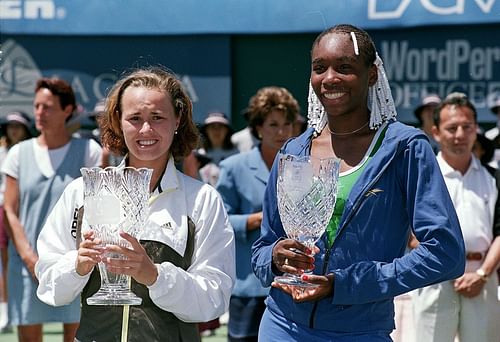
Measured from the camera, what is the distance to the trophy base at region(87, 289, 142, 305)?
10.2ft

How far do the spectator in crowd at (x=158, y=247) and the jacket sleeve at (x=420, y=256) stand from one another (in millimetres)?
449

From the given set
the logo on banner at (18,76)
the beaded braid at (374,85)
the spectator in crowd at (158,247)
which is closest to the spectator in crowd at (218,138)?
the logo on banner at (18,76)

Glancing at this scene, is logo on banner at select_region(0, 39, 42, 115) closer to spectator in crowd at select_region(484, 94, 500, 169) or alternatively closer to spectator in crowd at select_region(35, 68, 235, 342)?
spectator in crowd at select_region(484, 94, 500, 169)

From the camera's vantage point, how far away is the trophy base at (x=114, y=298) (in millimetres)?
3102

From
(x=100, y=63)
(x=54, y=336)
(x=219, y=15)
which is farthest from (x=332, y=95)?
(x=100, y=63)

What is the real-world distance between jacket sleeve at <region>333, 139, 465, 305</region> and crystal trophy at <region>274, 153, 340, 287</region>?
146 mm

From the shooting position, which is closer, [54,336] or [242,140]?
[54,336]

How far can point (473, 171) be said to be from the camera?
5703 mm

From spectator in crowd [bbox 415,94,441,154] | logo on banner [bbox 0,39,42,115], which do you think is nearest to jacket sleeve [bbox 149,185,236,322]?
spectator in crowd [bbox 415,94,441,154]

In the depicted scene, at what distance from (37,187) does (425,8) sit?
5.24 m

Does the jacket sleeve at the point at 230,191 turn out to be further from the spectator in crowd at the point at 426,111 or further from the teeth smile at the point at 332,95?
the spectator in crowd at the point at 426,111

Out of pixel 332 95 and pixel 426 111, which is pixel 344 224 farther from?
pixel 426 111

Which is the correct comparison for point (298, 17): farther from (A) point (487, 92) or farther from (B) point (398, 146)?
(B) point (398, 146)

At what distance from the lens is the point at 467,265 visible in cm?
554
